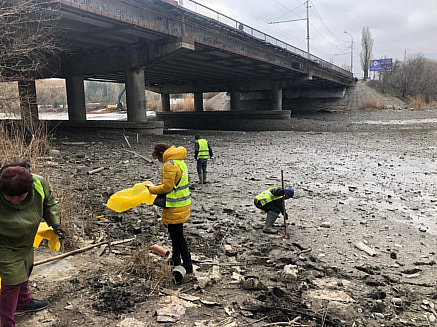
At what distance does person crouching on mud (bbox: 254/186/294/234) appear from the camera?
604 centimetres

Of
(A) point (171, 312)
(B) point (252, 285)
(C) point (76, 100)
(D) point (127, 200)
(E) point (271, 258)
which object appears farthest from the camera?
A: (C) point (76, 100)

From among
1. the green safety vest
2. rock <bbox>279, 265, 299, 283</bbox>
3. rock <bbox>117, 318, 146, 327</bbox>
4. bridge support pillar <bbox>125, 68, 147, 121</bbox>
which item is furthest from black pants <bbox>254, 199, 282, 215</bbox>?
bridge support pillar <bbox>125, 68, 147, 121</bbox>

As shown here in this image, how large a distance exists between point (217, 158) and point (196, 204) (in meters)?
6.72

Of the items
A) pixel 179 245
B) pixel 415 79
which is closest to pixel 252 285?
pixel 179 245

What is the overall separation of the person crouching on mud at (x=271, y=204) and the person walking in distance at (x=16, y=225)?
12.1 feet

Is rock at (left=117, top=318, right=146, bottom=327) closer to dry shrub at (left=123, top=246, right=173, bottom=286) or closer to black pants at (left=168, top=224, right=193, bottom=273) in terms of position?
dry shrub at (left=123, top=246, right=173, bottom=286)

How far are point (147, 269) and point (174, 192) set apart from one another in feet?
3.08

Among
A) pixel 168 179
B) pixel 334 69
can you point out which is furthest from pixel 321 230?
pixel 334 69

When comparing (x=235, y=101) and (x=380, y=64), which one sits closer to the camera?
(x=235, y=101)

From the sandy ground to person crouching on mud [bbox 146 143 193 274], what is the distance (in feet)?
1.73

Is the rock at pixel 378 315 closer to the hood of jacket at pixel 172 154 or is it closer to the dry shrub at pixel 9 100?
the hood of jacket at pixel 172 154

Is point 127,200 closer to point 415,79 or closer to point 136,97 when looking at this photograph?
point 136,97

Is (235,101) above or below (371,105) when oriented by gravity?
above

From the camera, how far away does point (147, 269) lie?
416 cm
